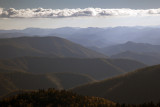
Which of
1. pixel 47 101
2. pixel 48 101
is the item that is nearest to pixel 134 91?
pixel 48 101

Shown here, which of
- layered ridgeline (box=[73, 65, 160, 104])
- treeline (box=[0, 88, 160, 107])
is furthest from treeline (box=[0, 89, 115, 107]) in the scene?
layered ridgeline (box=[73, 65, 160, 104])

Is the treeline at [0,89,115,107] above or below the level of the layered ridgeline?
below

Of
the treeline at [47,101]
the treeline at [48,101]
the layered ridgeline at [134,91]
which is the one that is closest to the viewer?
the treeline at [48,101]

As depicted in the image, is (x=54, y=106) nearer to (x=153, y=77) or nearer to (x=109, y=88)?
(x=109, y=88)

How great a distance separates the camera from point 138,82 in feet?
651

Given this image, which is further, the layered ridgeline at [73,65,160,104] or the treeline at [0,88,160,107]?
the layered ridgeline at [73,65,160,104]

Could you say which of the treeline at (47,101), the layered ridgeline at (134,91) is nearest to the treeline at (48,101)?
the treeline at (47,101)

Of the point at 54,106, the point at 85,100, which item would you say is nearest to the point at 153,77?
the point at 85,100

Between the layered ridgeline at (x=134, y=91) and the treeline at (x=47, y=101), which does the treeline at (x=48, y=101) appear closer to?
the treeline at (x=47, y=101)

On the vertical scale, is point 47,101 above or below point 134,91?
below

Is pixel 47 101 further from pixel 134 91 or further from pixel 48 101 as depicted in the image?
pixel 134 91

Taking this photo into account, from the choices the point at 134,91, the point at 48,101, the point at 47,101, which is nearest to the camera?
the point at 47,101

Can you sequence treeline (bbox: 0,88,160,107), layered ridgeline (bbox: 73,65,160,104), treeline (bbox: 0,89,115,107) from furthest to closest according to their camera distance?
layered ridgeline (bbox: 73,65,160,104) → treeline (bbox: 0,89,115,107) → treeline (bbox: 0,88,160,107)

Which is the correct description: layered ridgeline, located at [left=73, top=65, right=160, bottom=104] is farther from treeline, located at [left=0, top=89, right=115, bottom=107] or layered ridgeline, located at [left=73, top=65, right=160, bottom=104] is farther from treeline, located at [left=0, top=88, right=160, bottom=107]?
treeline, located at [left=0, top=89, right=115, bottom=107]
